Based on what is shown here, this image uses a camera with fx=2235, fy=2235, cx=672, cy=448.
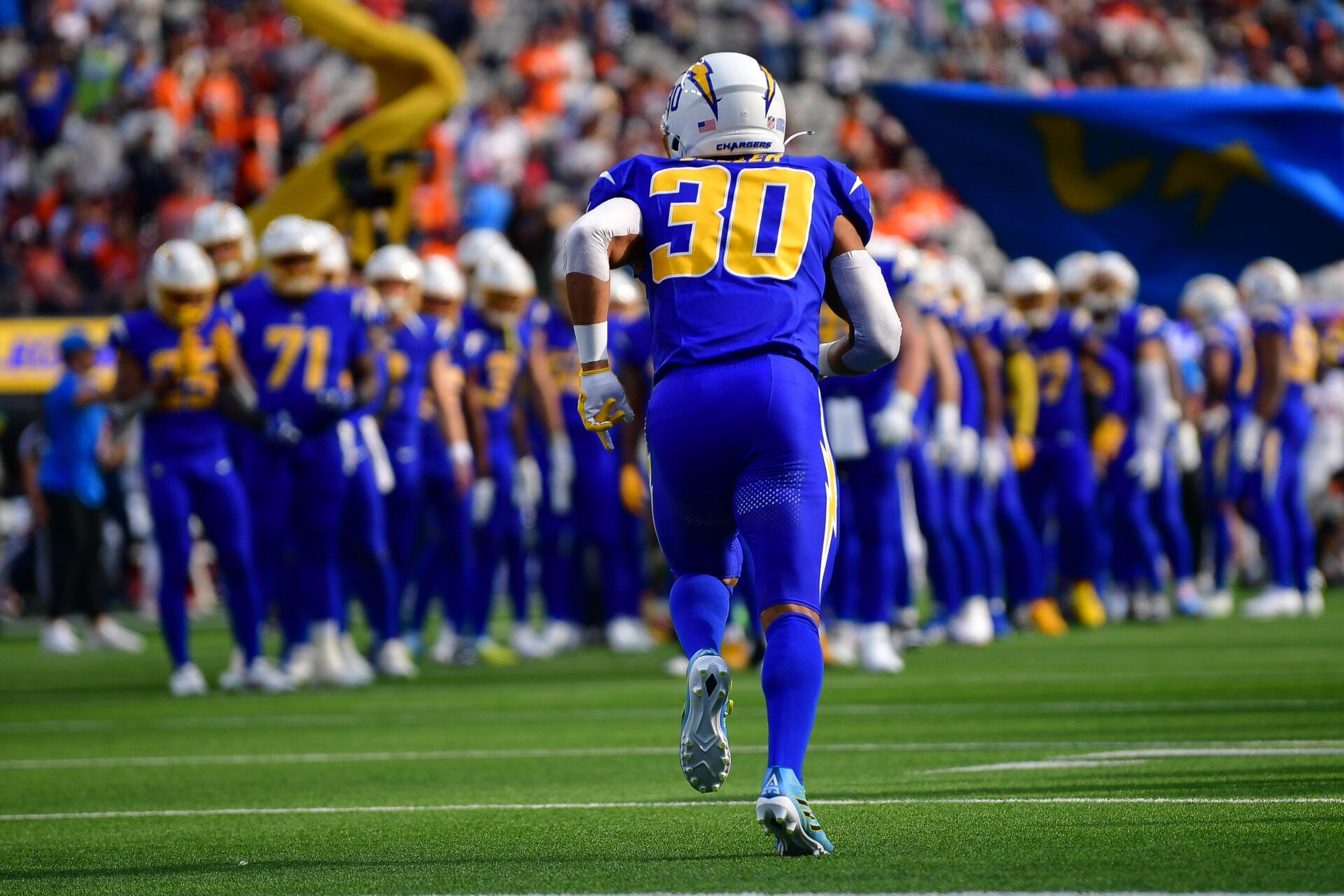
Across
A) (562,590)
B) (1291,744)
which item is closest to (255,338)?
(562,590)

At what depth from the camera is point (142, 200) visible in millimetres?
26281

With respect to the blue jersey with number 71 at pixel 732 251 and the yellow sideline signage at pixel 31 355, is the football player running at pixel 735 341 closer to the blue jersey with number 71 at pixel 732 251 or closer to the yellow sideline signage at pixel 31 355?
the blue jersey with number 71 at pixel 732 251

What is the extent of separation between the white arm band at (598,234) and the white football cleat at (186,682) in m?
6.96

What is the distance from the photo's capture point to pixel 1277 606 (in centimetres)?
1703

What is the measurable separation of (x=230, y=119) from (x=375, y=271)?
1345cm

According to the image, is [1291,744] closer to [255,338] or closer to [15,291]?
[255,338]

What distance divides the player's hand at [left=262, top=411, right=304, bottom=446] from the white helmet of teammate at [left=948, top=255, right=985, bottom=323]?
17.6 feet

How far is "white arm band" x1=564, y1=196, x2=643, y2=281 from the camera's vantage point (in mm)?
5617

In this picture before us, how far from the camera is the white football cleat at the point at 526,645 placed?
15070mm

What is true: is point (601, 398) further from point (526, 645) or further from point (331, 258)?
point (526, 645)

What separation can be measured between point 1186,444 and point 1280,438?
808 mm

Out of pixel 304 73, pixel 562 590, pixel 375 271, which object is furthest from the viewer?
pixel 304 73

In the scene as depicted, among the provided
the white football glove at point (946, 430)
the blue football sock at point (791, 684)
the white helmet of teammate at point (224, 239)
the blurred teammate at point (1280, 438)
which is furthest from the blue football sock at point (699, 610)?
the blurred teammate at point (1280, 438)

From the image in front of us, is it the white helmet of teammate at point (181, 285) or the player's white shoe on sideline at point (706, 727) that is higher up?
the white helmet of teammate at point (181, 285)
